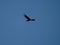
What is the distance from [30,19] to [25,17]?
97 centimetres

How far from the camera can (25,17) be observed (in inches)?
1382

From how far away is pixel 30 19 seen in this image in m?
36.0
